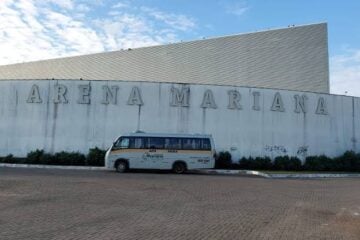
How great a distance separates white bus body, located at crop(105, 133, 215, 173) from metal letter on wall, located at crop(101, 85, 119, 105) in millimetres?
6619

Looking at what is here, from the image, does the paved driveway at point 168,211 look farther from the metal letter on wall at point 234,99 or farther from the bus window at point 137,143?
the metal letter on wall at point 234,99

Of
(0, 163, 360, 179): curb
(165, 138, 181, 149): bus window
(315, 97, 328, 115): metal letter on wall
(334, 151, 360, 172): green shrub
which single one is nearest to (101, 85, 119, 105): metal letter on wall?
(0, 163, 360, 179): curb

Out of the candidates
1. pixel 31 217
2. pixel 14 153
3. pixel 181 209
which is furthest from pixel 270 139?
pixel 31 217

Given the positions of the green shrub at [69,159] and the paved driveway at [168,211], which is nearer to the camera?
the paved driveway at [168,211]

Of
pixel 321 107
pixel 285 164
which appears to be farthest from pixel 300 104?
pixel 285 164

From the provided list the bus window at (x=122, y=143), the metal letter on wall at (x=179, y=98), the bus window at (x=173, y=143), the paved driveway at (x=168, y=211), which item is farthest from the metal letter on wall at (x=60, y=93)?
the paved driveway at (x=168, y=211)

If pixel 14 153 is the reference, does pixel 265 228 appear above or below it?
below

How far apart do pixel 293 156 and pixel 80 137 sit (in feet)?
47.0

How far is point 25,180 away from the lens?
59.7 ft

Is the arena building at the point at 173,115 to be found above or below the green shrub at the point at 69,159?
above

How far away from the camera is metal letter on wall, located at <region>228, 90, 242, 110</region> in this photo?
33.2 meters

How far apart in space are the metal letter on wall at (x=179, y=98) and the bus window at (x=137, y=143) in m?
6.60

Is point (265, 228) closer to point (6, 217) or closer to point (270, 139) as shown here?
point (6, 217)

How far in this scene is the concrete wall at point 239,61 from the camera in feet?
138
